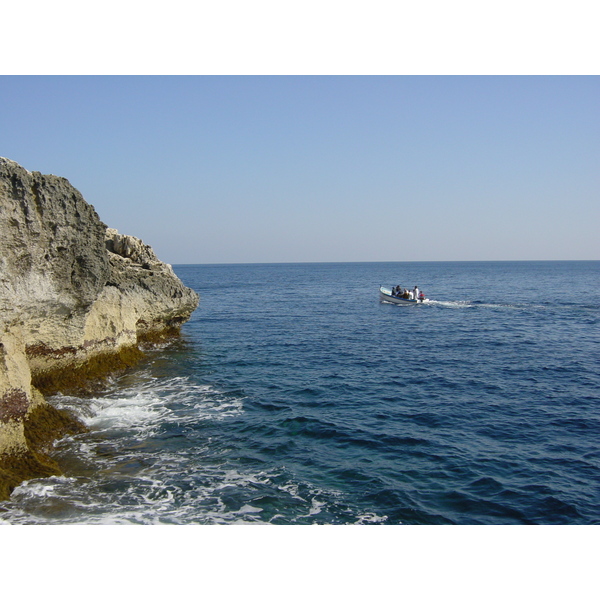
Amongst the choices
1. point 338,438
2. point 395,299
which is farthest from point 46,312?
point 395,299

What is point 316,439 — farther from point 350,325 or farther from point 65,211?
point 350,325

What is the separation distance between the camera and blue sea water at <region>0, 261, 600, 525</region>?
37.6 feet

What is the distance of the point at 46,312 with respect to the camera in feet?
55.6

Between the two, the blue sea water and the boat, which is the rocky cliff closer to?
the blue sea water

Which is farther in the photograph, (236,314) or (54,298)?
(236,314)

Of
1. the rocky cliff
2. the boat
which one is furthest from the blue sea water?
the boat

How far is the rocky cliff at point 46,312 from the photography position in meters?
13.0

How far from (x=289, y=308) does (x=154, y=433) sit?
1412 inches

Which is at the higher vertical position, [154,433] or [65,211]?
[65,211]

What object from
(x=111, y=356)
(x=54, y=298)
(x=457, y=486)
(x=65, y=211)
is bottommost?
(x=457, y=486)

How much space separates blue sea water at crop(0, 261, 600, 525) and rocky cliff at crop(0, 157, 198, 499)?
3.69ft

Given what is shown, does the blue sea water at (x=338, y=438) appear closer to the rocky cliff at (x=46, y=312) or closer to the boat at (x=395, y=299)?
the rocky cliff at (x=46, y=312)

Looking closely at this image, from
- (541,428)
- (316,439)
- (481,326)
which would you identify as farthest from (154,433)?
(481,326)

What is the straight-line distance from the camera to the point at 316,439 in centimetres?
1581
